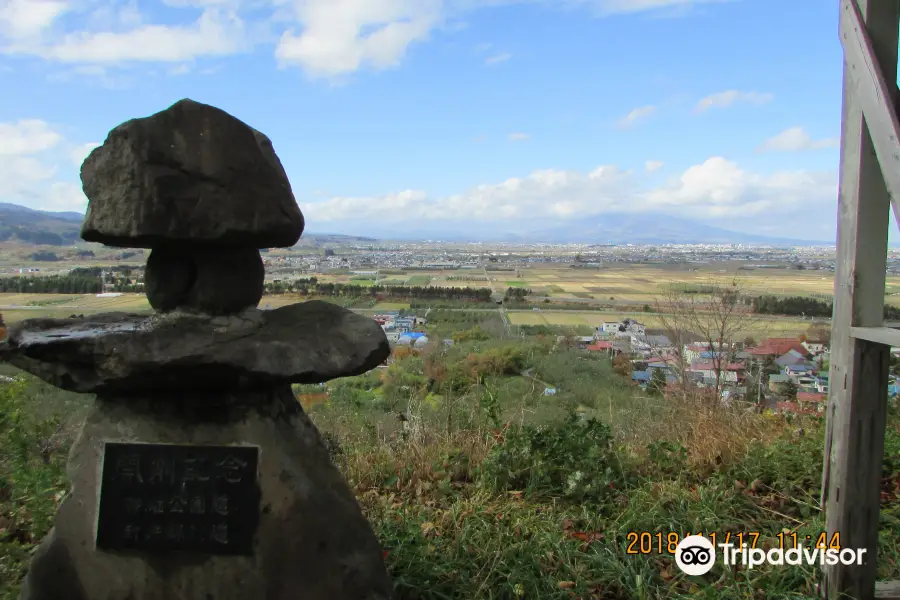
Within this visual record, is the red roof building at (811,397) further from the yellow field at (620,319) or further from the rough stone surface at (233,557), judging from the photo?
the rough stone surface at (233,557)

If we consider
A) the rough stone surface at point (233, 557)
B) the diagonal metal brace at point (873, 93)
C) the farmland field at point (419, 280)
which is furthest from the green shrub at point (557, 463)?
the farmland field at point (419, 280)

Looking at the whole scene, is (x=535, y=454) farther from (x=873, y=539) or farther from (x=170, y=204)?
(x=170, y=204)

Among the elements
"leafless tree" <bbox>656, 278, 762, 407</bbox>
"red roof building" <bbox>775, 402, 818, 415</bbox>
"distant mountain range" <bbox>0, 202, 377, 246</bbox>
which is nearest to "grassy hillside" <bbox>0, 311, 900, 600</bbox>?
"red roof building" <bbox>775, 402, 818, 415</bbox>

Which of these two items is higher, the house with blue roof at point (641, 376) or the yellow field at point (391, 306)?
the yellow field at point (391, 306)

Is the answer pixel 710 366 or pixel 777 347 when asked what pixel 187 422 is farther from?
pixel 777 347

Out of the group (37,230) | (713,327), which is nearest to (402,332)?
(713,327)

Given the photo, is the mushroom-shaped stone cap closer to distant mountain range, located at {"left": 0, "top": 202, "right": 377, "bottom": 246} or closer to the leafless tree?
the leafless tree
